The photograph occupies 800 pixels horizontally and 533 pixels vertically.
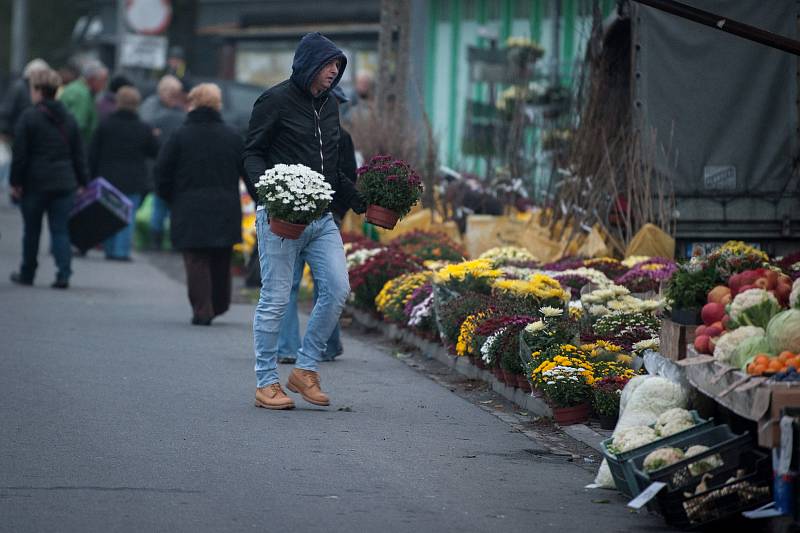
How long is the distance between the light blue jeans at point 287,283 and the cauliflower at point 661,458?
2.92 meters

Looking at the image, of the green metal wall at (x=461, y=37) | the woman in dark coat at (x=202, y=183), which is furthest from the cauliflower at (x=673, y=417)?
the green metal wall at (x=461, y=37)

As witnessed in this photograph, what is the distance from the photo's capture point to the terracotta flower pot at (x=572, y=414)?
8.88 m

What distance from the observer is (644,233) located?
43.9ft

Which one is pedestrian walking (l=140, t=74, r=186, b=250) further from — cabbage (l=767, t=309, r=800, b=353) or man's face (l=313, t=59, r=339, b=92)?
cabbage (l=767, t=309, r=800, b=353)

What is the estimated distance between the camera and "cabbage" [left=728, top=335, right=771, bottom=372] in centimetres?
660

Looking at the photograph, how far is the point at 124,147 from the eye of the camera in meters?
19.5

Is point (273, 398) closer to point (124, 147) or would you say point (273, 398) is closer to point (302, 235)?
point (302, 235)

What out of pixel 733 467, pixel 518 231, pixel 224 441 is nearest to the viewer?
pixel 733 467

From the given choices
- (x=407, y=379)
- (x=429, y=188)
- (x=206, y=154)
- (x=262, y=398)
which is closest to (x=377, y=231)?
(x=429, y=188)

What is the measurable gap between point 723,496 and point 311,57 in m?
3.92

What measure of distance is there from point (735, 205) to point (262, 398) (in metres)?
5.70

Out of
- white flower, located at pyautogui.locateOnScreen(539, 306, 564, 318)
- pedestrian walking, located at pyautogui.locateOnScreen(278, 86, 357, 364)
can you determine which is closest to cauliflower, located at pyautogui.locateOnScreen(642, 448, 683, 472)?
white flower, located at pyautogui.locateOnScreen(539, 306, 564, 318)

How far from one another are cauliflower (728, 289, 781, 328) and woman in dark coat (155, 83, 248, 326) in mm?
6830

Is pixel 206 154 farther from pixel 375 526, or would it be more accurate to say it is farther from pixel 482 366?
pixel 375 526
